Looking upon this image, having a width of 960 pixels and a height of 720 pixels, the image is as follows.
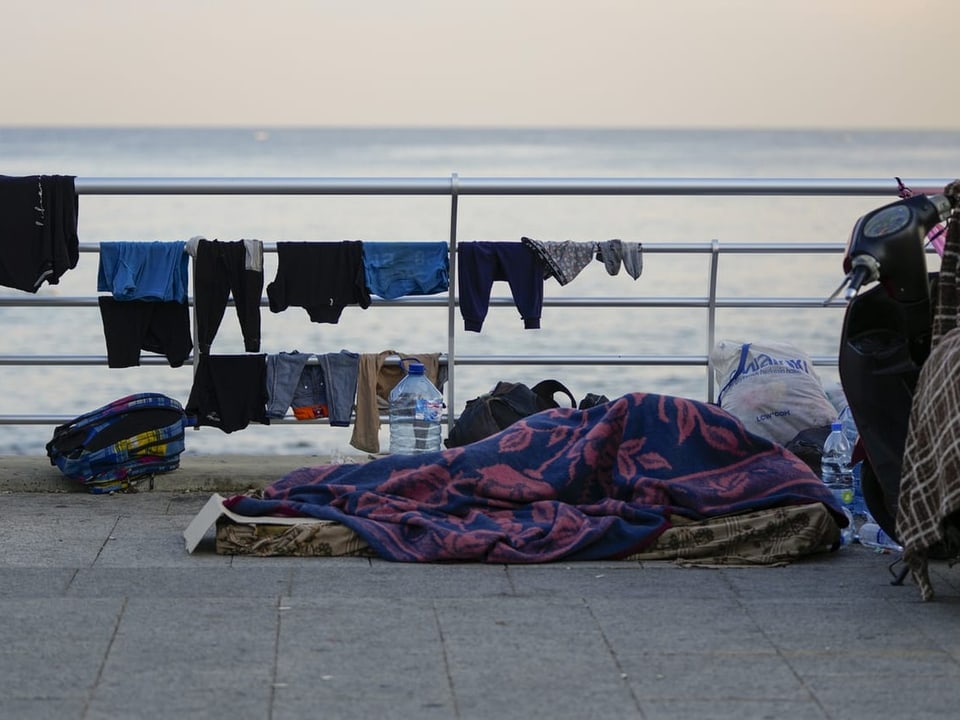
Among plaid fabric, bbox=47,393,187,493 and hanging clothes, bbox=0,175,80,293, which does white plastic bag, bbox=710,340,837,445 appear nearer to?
plaid fabric, bbox=47,393,187,493

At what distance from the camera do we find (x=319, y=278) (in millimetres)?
6809

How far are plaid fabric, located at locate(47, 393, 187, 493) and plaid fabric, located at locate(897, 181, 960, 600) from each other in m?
3.31

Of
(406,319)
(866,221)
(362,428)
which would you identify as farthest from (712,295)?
(406,319)

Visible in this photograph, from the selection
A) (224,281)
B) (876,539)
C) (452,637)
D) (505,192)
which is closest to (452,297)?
(505,192)

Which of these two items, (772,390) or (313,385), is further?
(313,385)

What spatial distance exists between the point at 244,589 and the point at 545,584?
3.38 ft

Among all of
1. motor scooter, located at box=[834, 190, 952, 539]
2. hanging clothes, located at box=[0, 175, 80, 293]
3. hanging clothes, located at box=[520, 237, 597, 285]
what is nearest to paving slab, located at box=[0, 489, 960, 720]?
motor scooter, located at box=[834, 190, 952, 539]

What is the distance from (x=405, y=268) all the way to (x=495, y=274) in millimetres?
446

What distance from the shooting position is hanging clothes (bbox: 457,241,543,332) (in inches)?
273

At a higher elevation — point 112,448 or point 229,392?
point 229,392

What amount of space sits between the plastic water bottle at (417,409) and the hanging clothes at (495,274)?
357 millimetres

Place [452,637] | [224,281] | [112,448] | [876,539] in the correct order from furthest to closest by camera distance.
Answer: [224,281], [112,448], [876,539], [452,637]

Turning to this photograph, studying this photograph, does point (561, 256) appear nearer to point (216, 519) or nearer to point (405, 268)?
point (405, 268)

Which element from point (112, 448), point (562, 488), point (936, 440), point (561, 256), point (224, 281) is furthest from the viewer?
point (561, 256)
